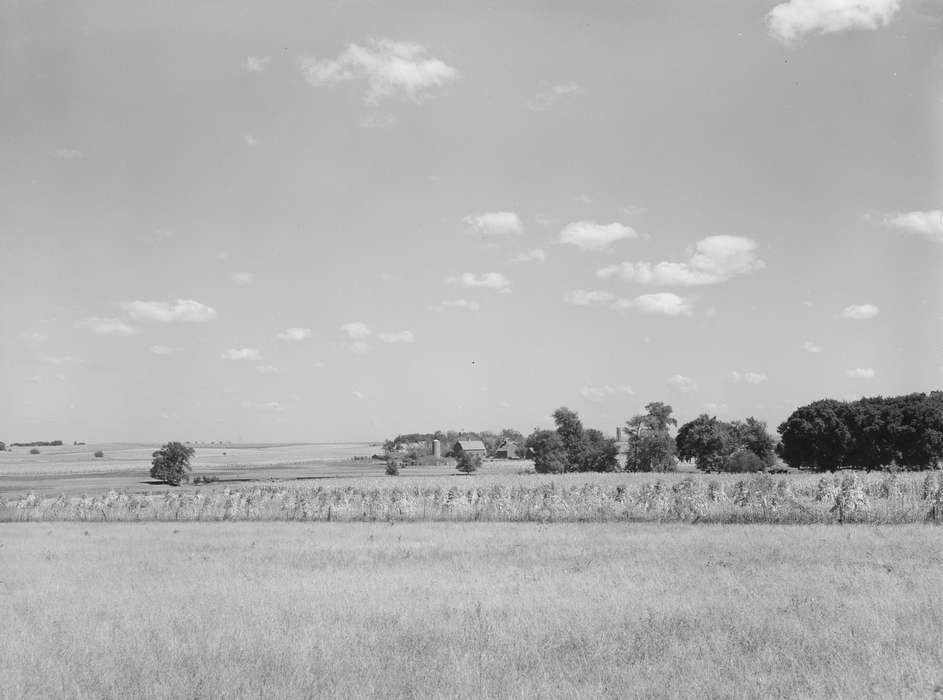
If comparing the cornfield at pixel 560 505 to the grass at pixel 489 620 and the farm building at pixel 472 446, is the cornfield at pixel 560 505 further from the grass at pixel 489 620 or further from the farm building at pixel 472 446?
the farm building at pixel 472 446

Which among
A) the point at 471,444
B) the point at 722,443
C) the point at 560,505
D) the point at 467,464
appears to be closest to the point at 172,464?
the point at 467,464

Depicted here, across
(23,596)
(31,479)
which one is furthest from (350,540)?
(31,479)

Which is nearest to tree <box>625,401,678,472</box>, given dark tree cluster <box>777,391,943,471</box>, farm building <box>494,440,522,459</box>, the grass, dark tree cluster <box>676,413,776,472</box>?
dark tree cluster <box>676,413,776,472</box>

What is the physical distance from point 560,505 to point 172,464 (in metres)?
68.0

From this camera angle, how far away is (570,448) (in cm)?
11631

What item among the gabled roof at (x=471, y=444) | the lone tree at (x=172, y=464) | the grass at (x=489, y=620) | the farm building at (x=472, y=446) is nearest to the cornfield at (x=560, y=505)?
the grass at (x=489, y=620)

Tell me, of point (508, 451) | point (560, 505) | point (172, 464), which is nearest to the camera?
point (560, 505)

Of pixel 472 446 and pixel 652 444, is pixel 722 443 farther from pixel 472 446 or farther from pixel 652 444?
pixel 472 446

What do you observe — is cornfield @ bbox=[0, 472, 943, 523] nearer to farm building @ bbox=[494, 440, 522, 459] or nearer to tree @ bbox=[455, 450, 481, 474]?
tree @ bbox=[455, 450, 481, 474]

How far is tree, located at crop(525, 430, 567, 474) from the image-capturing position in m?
112

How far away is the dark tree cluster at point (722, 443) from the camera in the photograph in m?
104

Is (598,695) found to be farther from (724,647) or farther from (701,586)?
(701,586)

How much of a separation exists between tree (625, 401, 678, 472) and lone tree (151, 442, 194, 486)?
6496 centimetres

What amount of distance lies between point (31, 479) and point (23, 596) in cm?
9571
